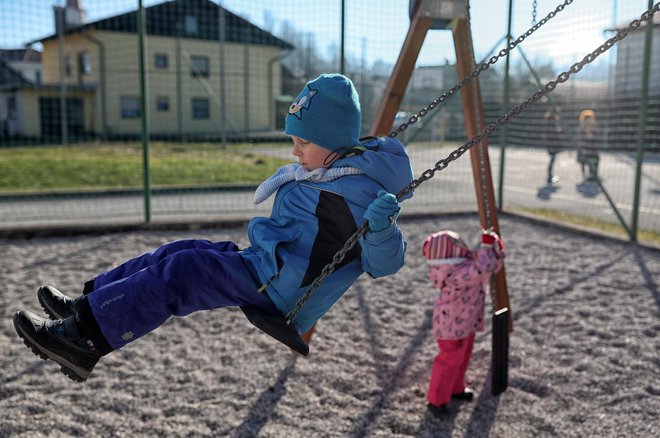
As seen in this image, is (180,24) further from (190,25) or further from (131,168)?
(131,168)

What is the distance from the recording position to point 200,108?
19031mm

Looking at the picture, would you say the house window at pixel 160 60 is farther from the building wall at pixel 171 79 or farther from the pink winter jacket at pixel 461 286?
the pink winter jacket at pixel 461 286

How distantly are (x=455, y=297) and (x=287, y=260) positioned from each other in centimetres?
129

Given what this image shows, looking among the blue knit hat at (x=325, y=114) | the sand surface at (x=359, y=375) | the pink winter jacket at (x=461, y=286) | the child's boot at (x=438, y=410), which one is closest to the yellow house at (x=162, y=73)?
the sand surface at (x=359, y=375)

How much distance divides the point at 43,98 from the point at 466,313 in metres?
18.6

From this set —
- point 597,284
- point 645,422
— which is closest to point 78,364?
point 645,422

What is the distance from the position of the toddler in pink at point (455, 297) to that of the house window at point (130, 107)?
773 inches

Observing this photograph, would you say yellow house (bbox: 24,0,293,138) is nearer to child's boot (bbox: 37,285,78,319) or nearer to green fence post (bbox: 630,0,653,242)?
green fence post (bbox: 630,0,653,242)

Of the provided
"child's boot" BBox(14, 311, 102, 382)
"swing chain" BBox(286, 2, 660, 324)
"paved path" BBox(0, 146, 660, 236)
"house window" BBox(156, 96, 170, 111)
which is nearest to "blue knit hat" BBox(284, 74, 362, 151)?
"swing chain" BBox(286, 2, 660, 324)

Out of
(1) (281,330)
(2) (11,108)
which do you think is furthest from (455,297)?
(2) (11,108)

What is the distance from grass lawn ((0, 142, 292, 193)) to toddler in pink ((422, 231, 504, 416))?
727cm

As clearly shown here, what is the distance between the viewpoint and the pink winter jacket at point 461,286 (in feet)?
9.61

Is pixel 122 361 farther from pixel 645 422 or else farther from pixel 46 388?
pixel 645 422

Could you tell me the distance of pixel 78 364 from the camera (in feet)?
6.52
